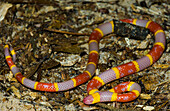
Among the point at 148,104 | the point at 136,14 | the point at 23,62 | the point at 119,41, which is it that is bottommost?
the point at 148,104

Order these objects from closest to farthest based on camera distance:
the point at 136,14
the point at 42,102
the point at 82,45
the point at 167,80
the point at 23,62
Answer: the point at 42,102 < the point at 167,80 < the point at 23,62 < the point at 82,45 < the point at 136,14

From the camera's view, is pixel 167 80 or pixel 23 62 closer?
pixel 167 80

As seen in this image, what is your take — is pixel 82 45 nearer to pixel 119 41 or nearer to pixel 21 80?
pixel 119 41

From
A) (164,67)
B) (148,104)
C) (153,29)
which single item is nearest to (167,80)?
(164,67)

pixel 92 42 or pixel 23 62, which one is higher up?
pixel 92 42

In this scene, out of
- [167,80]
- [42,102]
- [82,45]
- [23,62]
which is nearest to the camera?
[42,102]

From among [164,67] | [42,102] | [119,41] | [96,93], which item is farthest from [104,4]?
[42,102]

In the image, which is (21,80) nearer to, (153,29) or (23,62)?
(23,62)
